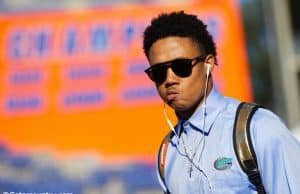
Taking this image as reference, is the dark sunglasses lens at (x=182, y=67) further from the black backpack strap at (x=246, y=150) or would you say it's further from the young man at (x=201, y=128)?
the black backpack strap at (x=246, y=150)

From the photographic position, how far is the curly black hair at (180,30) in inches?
94.4

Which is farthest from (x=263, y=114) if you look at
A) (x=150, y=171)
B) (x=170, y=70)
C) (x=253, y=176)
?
(x=150, y=171)

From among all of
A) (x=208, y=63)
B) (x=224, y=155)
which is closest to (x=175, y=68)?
(x=208, y=63)

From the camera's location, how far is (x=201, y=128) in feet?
7.84

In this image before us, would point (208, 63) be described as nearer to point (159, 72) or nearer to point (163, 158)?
point (159, 72)

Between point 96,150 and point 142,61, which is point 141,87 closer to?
point 142,61

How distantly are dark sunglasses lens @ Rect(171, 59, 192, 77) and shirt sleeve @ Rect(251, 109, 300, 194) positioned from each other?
13.6 inches

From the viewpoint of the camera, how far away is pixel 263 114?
2209 mm

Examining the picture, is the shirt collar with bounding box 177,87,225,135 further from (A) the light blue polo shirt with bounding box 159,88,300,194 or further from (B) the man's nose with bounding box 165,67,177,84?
(B) the man's nose with bounding box 165,67,177,84

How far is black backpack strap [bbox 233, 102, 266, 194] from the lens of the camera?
2156 millimetres

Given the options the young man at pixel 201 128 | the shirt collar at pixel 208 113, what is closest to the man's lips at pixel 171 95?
the young man at pixel 201 128

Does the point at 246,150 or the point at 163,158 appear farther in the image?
the point at 163,158

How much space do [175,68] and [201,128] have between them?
0.78ft

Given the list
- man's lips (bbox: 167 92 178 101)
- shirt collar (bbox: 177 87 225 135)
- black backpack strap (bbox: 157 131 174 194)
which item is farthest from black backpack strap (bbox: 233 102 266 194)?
black backpack strap (bbox: 157 131 174 194)
